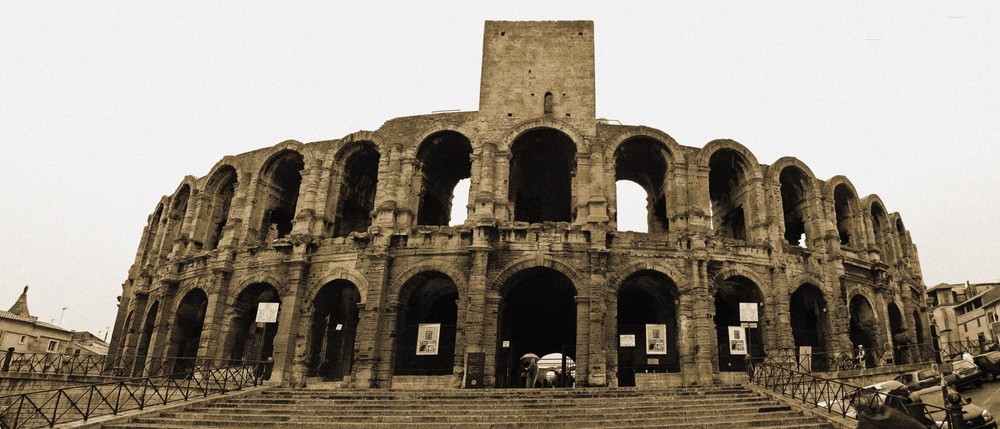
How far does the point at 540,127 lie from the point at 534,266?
224 inches

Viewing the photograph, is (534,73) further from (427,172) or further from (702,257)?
(702,257)

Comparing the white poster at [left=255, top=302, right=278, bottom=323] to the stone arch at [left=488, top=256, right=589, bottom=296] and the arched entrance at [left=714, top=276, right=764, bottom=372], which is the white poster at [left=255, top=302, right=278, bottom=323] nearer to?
the stone arch at [left=488, top=256, right=589, bottom=296]

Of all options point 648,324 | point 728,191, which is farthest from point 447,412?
point 728,191

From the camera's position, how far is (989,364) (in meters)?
15.9

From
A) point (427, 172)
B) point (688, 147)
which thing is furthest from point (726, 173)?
point (427, 172)

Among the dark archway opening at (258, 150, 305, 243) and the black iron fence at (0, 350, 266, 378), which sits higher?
the dark archway opening at (258, 150, 305, 243)

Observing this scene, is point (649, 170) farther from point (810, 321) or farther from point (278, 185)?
point (278, 185)

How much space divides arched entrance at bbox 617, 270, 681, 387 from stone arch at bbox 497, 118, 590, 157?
527cm

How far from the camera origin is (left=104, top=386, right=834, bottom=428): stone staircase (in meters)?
12.7

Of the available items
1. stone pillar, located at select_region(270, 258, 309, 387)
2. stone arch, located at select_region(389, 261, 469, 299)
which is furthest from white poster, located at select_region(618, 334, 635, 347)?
stone pillar, located at select_region(270, 258, 309, 387)

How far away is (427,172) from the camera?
2280 centimetres

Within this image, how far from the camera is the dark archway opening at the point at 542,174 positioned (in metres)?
21.9

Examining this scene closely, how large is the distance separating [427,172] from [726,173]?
12368mm

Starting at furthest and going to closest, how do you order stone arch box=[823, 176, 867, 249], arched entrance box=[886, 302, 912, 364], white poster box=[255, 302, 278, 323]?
stone arch box=[823, 176, 867, 249], arched entrance box=[886, 302, 912, 364], white poster box=[255, 302, 278, 323]
